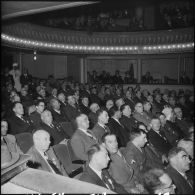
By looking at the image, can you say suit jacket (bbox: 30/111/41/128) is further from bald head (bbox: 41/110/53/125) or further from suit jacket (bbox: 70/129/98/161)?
suit jacket (bbox: 70/129/98/161)

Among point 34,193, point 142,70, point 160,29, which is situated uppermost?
point 160,29

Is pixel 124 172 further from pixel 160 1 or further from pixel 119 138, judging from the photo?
pixel 160 1

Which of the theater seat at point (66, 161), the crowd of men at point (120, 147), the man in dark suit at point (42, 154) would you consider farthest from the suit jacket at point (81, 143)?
the man in dark suit at point (42, 154)

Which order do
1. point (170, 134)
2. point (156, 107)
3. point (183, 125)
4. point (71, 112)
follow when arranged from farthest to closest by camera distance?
point (156, 107) → point (71, 112) → point (183, 125) → point (170, 134)

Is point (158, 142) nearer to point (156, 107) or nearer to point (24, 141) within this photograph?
point (24, 141)

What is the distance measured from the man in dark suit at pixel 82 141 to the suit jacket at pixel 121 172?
646 millimetres

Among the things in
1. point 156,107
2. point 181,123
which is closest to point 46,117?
point 181,123

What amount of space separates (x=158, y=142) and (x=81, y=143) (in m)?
1.34

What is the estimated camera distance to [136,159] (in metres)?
3.55

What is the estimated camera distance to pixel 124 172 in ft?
10.5

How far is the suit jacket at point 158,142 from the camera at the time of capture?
4492 millimetres

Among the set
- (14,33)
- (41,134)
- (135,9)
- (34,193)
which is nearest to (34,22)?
(14,33)

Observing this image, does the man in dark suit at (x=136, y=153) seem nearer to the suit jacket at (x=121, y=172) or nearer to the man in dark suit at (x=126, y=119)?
the suit jacket at (x=121, y=172)

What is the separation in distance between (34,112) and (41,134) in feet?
7.83
